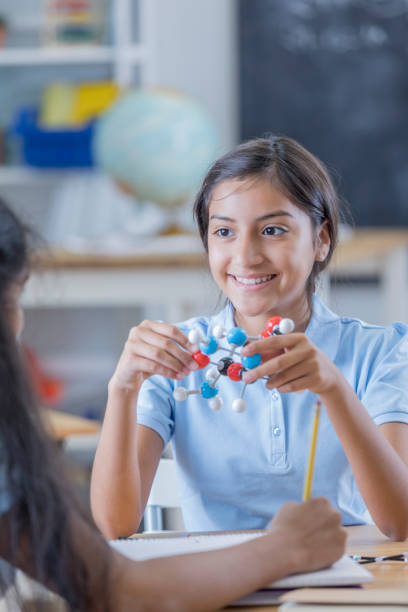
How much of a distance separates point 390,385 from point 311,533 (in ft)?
1.34

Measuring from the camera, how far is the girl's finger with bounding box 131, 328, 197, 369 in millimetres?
1006

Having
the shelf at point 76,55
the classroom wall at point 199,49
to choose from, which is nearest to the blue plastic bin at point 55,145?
the shelf at point 76,55

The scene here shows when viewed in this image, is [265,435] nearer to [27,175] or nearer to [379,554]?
[379,554]

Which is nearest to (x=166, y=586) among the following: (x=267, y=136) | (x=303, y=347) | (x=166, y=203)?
(x=303, y=347)

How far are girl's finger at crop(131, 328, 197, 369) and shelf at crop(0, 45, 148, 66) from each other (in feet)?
11.0

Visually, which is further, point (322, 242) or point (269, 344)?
point (322, 242)

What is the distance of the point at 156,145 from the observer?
2.88 metres

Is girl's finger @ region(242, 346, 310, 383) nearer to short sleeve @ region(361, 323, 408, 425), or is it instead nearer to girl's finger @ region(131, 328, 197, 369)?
girl's finger @ region(131, 328, 197, 369)

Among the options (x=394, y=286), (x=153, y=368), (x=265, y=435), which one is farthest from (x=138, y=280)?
(x=153, y=368)

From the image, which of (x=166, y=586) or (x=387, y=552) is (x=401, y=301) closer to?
(x=387, y=552)

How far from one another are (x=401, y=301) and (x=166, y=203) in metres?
0.98

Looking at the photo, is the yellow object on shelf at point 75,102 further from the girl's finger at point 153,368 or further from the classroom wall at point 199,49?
the girl's finger at point 153,368

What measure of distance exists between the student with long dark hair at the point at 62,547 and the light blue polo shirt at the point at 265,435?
38 centimetres

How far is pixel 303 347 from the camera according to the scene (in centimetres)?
95
